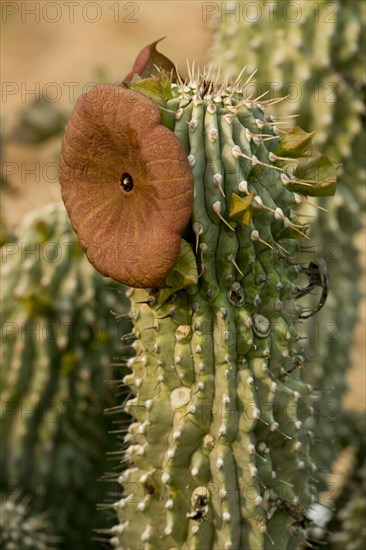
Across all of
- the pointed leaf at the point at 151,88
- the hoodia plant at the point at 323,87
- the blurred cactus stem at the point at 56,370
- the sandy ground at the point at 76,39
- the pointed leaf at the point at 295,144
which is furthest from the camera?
the sandy ground at the point at 76,39

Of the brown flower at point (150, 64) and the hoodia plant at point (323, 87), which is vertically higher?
the brown flower at point (150, 64)

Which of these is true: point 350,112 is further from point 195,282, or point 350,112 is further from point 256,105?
point 195,282

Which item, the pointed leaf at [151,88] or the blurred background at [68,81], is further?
the blurred background at [68,81]

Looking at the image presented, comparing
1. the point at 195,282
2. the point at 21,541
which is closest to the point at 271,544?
the point at 195,282


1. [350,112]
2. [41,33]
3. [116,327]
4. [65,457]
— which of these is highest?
[350,112]

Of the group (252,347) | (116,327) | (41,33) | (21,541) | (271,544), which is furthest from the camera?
(41,33)

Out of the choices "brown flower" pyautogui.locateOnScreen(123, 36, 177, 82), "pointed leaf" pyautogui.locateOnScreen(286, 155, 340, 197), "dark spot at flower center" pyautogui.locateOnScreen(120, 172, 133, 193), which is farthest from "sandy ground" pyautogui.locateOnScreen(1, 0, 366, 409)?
"dark spot at flower center" pyautogui.locateOnScreen(120, 172, 133, 193)

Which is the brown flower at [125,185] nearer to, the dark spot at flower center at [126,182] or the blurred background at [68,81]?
the dark spot at flower center at [126,182]

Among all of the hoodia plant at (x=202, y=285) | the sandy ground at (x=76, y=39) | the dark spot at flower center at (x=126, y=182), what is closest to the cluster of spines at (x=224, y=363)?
the hoodia plant at (x=202, y=285)
